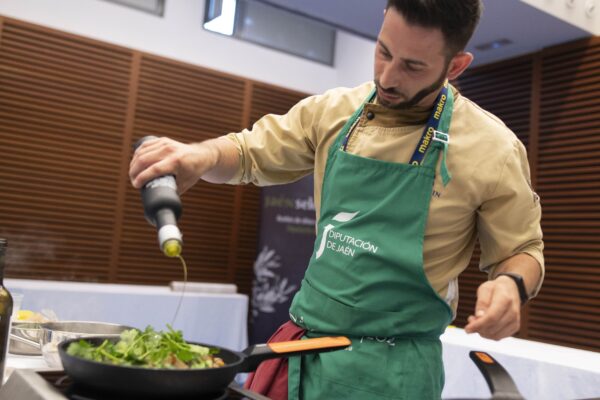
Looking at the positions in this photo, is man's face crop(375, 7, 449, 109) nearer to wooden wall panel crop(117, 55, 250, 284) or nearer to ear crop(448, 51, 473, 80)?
ear crop(448, 51, 473, 80)

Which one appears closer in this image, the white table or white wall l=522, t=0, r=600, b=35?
the white table

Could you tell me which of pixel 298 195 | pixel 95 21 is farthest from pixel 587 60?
pixel 95 21

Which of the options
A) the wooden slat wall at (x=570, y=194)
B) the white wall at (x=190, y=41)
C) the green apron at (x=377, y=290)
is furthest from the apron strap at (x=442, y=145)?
the white wall at (x=190, y=41)

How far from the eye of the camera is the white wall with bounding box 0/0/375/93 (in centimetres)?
534

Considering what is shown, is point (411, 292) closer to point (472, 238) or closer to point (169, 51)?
point (472, 238)

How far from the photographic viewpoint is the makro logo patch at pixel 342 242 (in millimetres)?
1218

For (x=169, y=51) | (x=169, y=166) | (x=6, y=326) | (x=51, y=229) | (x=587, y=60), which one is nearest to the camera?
(x=169, y=166)

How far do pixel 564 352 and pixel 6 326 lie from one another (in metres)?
2.28

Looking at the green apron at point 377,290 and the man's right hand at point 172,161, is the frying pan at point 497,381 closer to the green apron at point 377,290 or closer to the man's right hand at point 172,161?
the green apron at point 377,290

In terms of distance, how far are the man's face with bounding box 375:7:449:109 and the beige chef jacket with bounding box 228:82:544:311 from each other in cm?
6

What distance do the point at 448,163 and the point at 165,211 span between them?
69cm

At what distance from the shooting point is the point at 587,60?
3998 mm

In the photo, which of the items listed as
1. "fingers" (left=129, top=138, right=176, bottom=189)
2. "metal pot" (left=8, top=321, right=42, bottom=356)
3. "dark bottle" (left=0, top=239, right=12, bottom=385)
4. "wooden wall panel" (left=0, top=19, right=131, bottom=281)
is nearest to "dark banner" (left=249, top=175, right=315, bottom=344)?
"wooden wall panel" (left=0, top=19, right=131, bottom=281)

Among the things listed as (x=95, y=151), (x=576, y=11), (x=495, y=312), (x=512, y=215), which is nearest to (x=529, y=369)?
(x=512, y=215)
